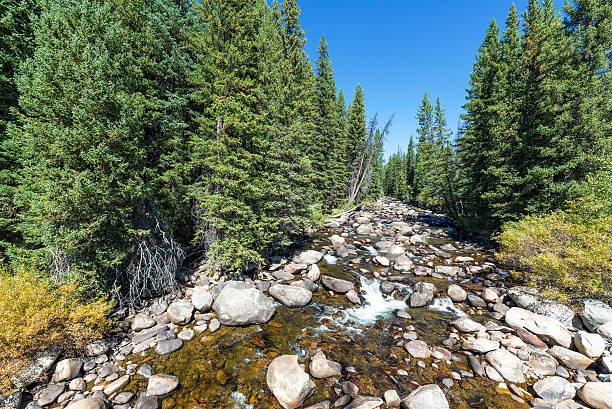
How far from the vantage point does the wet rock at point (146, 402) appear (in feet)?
16.1

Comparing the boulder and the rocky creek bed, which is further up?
the boulder

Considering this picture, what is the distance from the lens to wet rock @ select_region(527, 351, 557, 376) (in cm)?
604

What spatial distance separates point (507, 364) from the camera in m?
6.18

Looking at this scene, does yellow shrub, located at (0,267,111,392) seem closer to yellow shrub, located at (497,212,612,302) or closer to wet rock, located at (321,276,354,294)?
wet rock, located at (321,276,354,294)

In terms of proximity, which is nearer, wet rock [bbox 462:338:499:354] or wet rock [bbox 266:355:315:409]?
wet rock [bbox 266:355:315:409]

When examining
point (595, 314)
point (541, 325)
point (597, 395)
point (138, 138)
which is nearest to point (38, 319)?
point (138, 138)

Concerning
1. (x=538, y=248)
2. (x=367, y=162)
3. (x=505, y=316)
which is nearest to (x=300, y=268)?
(x=505, y=316)

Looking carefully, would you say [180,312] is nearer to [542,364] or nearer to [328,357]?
[328,357]

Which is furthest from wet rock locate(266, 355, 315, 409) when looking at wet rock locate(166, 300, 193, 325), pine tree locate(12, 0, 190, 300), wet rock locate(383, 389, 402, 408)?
pine tree locate(12, 0, 190, 300)

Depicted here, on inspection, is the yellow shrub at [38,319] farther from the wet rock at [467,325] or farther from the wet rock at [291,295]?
the wet rock at [467,325]

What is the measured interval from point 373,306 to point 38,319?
10.8 metres

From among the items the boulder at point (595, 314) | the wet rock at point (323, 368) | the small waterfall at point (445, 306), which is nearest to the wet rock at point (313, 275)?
the wet rock at point (323, 368)

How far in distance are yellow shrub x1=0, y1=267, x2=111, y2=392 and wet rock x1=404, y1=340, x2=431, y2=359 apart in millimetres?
9577

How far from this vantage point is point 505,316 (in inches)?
325
